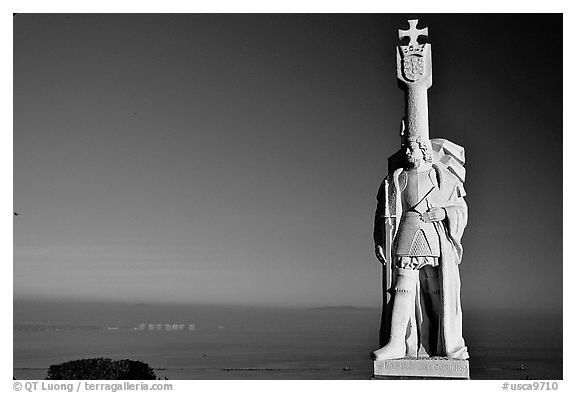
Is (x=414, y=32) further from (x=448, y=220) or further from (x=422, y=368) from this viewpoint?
(x=422, y=368)

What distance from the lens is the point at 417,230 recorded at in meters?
13.6

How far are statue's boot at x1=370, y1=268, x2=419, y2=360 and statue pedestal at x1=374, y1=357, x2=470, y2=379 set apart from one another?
14 cm

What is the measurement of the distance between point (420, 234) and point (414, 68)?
2.37 meters

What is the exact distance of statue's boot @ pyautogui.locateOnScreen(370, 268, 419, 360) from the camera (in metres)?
13.6

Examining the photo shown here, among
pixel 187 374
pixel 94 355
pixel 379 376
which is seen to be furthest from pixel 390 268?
pixel 94 355

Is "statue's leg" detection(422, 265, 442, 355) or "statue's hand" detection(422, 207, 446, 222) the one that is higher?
"statue's hand" detection(422, 207, 446, 222)

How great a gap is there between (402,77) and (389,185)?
155 cm

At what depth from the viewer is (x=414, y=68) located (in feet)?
45.7

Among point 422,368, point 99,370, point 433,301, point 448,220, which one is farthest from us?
point 99,370

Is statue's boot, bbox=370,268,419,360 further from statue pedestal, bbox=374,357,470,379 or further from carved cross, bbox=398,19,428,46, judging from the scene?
carved cross, bbox=398,19,428,46

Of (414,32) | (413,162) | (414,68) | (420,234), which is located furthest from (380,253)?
(414,32)

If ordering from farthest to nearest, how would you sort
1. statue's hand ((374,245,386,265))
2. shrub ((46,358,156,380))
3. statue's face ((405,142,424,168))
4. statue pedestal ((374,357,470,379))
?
shrub ((46,358,156,380))
statue's hand ((374,245,386,265))
statue's face ((405,142,424,168))
statue pedestal ((374,357,470,379))

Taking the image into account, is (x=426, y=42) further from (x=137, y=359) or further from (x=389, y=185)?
(x=137, y=359)

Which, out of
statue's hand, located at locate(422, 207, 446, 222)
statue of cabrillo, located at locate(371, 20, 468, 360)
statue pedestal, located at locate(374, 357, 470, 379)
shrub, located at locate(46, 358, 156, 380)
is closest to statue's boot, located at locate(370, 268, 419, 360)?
statue of cabrillo, located at locate(371, 20, 468, 360)
